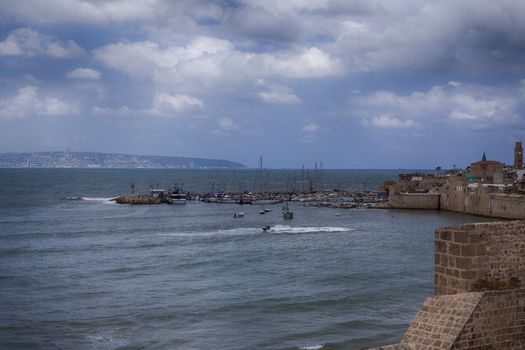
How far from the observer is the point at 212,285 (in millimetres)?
28047

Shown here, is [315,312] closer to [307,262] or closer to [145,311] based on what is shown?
[145,311]

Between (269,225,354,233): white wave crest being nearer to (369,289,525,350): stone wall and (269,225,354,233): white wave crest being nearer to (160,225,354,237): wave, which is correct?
(160,225,354,237): wave

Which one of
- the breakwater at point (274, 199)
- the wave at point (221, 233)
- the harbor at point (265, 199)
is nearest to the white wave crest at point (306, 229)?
the wave at point (221, 233)

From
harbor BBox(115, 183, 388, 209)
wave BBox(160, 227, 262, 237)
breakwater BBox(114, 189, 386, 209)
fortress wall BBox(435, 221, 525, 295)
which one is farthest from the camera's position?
harbor BBox(115, 183, 388, 209)

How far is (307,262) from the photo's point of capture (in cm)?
3466

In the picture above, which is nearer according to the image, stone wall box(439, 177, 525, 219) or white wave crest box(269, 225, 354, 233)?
white wave crest box(269, 225, 354, 233)

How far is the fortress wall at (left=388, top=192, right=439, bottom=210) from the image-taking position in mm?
72125

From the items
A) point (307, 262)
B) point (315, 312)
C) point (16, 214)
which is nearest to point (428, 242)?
point (307, 262)

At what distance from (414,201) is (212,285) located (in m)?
50.6

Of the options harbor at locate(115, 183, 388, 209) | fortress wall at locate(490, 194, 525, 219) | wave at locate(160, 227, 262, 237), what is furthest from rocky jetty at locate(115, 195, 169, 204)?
fortress wall at locate(490, 194, 525, 219)

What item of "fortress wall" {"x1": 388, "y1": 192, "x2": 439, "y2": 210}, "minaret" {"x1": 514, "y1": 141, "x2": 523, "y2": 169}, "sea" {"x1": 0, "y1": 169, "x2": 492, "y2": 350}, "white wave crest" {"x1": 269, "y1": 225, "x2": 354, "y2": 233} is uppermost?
"minaret" {"x1": 514, "y1": 141, "x2": 523, "y2": 169}

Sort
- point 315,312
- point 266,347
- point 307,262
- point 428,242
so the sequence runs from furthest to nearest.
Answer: point 428,242 → point 307,262 → point 315,312 → point 266,347

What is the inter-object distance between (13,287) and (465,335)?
2483 centimetres

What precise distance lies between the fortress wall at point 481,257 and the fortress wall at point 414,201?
6353cm
